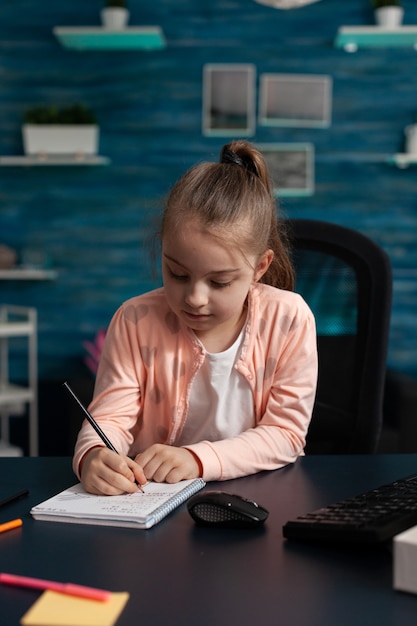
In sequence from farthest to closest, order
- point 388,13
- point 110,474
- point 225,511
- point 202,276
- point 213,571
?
1. point 388,13
2. point 202,276
3. point 110,474
4. point 225,511
5. point 213,571

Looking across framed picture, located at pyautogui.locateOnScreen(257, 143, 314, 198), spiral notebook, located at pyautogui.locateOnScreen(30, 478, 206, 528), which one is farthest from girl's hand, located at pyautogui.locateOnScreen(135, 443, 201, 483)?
framed picture, located at pyautogui.locateOnScreen(257, 143, 314, 198)

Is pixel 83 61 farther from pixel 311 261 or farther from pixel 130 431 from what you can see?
pixel 130 431

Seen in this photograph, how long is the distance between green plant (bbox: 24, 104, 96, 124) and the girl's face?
237 cm

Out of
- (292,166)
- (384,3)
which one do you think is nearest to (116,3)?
(292,166)

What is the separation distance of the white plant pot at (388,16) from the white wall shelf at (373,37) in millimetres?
32

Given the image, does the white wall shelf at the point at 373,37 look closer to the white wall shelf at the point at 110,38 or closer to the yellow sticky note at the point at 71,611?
the white wall shelf at the point at 110,38

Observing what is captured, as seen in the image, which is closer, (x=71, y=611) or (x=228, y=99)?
(x=71, y=611)

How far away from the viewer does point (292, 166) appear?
11.5 feet

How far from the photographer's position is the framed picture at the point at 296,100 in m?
3.46

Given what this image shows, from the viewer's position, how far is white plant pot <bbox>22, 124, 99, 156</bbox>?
3.39 meters

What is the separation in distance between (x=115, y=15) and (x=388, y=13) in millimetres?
1117

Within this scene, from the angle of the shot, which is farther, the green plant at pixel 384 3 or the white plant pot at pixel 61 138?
the white plant pot at pixel 61 138

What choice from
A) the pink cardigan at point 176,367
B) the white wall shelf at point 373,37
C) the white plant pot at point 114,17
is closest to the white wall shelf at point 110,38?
the white plant pot at point 114,17

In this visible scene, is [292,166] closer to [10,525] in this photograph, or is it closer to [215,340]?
[215,340]
